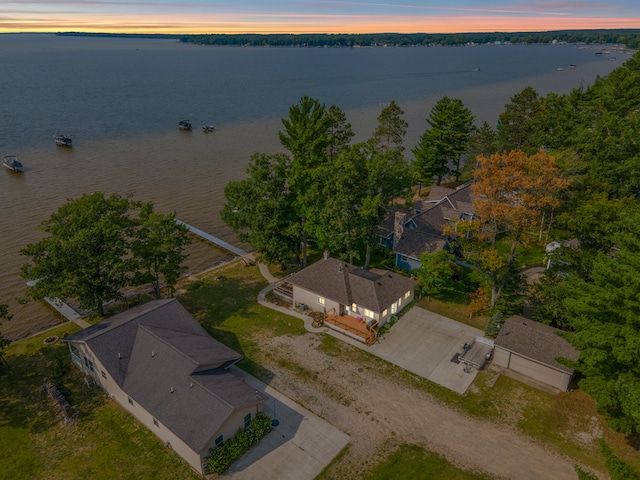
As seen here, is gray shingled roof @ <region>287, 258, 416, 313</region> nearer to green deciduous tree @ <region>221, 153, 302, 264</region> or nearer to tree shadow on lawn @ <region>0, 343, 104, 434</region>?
green deciduous tree @ <region>221, 153, 302, 264</region>

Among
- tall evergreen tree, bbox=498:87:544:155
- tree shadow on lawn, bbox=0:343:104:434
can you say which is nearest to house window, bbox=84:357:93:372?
tree shadow on lawn, bbox=0:343:104:434

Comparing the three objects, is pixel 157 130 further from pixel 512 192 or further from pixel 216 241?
pixel 512 192

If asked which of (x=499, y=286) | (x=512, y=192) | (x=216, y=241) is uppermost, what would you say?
(x=512, y=192)

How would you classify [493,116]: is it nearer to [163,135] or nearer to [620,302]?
[163,135]

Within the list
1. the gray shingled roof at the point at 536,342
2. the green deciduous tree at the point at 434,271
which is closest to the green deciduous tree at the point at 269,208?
the green deciduous tree at the point at 434,271

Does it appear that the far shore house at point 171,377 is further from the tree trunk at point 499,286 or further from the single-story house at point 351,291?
the tree trunk at point 499,286

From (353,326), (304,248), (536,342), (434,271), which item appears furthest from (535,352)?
(304,248)

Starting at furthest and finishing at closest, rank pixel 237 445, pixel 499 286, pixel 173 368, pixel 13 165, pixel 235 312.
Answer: pixel 13 165
pixel 235 312
pixel 499 286
pixel 173 368
pixel 237 445
